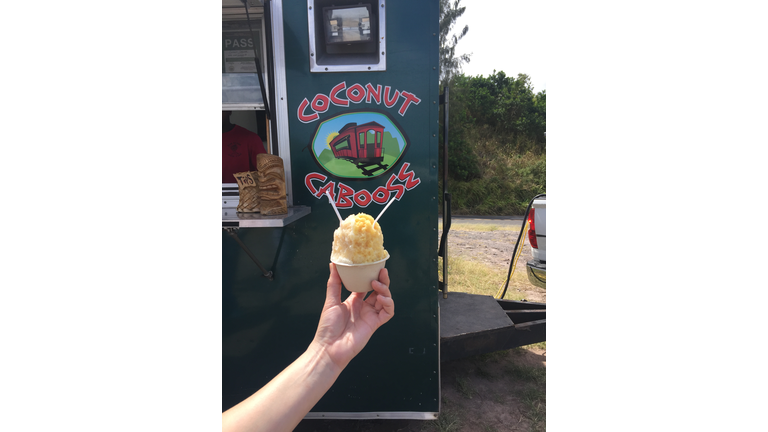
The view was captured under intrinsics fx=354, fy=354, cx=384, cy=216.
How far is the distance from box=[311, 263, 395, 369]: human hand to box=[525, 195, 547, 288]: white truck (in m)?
3.16

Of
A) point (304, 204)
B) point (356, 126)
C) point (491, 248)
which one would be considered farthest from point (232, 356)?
point (491, 248)

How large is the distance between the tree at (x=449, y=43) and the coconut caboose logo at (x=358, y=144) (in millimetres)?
13334

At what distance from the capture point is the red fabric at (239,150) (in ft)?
9.42

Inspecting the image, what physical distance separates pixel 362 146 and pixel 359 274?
1.08m

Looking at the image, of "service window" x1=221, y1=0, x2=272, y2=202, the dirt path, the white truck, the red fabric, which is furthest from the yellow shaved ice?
the dirt path

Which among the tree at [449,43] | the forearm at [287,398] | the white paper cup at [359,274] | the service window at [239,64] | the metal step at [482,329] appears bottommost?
the metal step at [482,329]

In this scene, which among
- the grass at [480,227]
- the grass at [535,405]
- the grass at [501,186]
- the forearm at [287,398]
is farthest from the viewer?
the grass at [501,186]

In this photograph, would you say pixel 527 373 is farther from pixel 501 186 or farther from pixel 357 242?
pixel 501 186

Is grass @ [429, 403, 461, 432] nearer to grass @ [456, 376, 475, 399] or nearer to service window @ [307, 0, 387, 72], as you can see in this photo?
grass @ [456, 376, 475, 399]

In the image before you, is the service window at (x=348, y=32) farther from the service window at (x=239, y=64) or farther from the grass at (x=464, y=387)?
the grass at (x=464, y=387)

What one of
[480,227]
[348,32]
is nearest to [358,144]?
[348,32]

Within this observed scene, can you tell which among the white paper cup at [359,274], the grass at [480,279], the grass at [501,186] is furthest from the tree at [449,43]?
the white paper cup at [359,274]

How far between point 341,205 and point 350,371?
120 centimetres

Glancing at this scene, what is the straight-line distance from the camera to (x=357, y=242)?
154 cm
